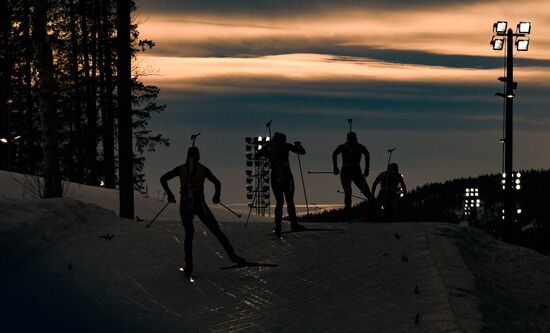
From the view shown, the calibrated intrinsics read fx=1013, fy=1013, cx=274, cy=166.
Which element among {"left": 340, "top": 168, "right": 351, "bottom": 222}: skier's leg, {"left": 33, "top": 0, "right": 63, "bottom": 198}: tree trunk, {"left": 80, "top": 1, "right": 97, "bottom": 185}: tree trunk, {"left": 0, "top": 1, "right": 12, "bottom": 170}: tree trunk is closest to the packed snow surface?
{"left": 340, "top": 168, "right": 351, "bottom": 222}: skier's leg

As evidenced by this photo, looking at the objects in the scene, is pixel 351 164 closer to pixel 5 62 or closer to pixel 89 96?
pixel 89 96

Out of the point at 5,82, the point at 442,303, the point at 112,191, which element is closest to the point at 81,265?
the point at 442,303

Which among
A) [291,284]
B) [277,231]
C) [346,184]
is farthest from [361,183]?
[291,284]

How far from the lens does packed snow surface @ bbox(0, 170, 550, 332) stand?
588 inches

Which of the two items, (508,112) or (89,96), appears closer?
(508,112)

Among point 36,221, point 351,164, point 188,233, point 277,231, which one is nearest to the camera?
point 188,233

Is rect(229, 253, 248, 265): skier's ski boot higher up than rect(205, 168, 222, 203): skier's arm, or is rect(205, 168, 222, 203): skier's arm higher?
rect(205, 168, 222, 203): skier's arm

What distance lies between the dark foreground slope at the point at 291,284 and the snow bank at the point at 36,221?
283 mm

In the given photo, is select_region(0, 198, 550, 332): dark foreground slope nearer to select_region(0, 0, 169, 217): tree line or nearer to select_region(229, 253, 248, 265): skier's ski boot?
select_region(229, 253, 248, 265): skier's ski boot

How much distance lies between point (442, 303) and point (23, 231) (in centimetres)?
865

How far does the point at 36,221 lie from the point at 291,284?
595 centimetres

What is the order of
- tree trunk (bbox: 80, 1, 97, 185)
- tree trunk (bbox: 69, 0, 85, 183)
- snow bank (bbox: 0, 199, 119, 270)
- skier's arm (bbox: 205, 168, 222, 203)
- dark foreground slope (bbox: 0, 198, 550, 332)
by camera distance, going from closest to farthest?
dark foreground slope (bbox: 0, 198, 550, 332) → skier's arm (bbox: 205, 168, 222, 203) → snow bank (bbox: 0, 199, 119, 270) → tree trunk (bbox: 80, 1, 97, 185) → tree trunk (bbox: 69, 0, 85, 183)

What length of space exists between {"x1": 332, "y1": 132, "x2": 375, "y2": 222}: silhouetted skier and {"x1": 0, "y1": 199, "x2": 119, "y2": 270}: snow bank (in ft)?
18.2

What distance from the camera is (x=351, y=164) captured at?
2342 cm
